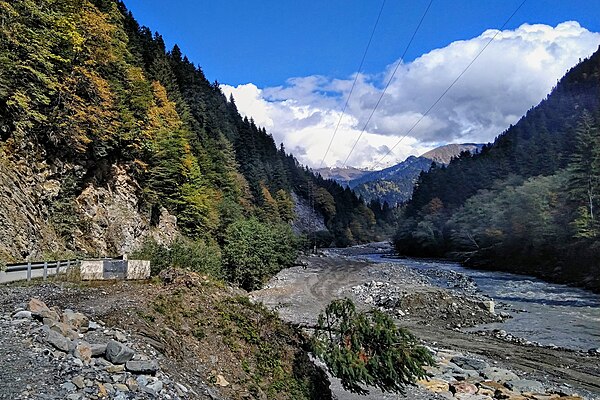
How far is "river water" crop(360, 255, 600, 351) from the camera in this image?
2511cm

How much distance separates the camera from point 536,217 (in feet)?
196

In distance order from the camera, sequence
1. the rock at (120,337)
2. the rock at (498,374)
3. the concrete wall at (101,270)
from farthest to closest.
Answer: the concrete wall at (101,270)
the rock at (498,374)
the rock at (120,337)

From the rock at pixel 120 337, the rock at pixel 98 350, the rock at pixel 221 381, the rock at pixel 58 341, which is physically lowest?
the rock at pixel 221 381

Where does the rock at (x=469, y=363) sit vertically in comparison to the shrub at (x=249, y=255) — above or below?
below

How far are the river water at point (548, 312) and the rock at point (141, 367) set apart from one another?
23735mm

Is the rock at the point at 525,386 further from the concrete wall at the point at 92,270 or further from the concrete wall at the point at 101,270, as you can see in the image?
the concrete wall at the point at 92,270

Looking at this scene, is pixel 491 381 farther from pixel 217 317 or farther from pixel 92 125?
pixel 92 125

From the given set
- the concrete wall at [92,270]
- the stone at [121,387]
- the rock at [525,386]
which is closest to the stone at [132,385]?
the stone at [121,387]

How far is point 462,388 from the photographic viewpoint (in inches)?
645

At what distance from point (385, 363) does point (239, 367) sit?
398 cm

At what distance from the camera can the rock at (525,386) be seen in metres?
16.9

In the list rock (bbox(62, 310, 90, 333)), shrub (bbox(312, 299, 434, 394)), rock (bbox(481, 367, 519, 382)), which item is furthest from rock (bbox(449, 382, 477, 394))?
rock (bbox(62, 310, 90, 333))

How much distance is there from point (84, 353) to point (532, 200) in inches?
2612

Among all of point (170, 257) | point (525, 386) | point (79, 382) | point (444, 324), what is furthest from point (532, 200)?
point (79, 382)
